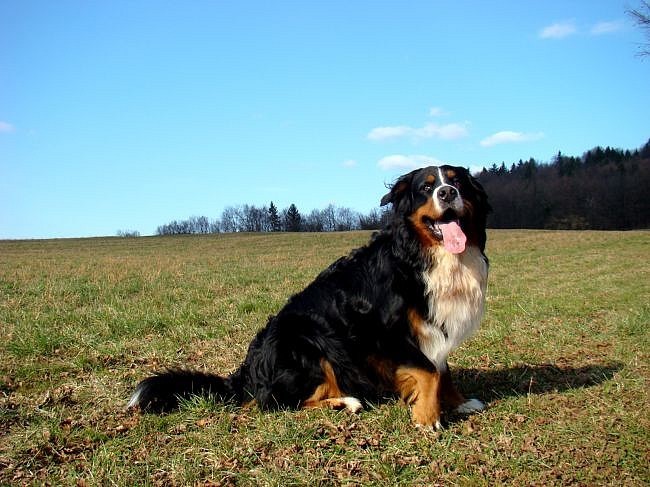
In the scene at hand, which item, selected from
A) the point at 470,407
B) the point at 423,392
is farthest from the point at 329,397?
the point at 470,407

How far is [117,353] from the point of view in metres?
6.48

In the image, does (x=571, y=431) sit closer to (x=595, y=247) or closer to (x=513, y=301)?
(x=513, y=301)

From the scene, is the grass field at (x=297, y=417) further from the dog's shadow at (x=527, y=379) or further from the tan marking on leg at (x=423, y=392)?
the tan marking on leg at (x=423, y=392)

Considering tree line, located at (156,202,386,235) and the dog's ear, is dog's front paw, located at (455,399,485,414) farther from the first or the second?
tree line, located at (156,202,386,235)

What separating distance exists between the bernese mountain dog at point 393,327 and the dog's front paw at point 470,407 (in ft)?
0.04

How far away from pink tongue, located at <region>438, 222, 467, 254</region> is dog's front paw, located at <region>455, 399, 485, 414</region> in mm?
1455

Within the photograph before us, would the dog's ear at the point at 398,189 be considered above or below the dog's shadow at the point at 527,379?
above

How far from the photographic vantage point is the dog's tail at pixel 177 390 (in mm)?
4504

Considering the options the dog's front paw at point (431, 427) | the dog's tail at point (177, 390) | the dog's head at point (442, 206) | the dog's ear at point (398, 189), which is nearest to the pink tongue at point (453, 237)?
the dog's head at point (442, 206)

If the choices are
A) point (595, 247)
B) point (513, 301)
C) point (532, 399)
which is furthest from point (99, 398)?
point (595, 247)

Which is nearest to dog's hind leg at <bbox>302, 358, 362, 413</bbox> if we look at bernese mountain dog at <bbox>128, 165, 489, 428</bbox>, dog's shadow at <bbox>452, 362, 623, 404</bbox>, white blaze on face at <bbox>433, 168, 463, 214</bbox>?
bernese mountain dog at <bbox>128, 165, 489, 428</bbox>

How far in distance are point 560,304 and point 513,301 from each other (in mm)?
1006

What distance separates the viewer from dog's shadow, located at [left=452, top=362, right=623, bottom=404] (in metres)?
5.17

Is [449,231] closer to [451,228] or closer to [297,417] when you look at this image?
[451,228]
